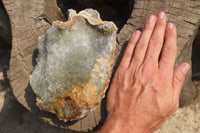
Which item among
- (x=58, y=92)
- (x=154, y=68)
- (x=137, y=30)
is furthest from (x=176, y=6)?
(x=58, y=92)

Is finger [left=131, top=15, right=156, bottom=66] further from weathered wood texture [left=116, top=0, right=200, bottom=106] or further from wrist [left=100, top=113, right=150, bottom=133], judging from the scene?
wrist [left=100, top=113, right=150, bottom=133]

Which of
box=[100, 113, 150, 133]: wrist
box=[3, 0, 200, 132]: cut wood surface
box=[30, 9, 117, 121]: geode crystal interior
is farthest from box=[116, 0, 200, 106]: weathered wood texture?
box=[100, 113, 150, 133]: wrist

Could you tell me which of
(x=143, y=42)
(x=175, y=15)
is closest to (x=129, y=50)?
(x=143, y=42)

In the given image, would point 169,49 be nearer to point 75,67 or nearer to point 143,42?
point 143,42

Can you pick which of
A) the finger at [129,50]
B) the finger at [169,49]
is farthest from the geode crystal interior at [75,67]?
the finger at [169,49]

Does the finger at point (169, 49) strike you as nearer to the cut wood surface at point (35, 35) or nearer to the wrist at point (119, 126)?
the cut wood surface at point (35, 35)
